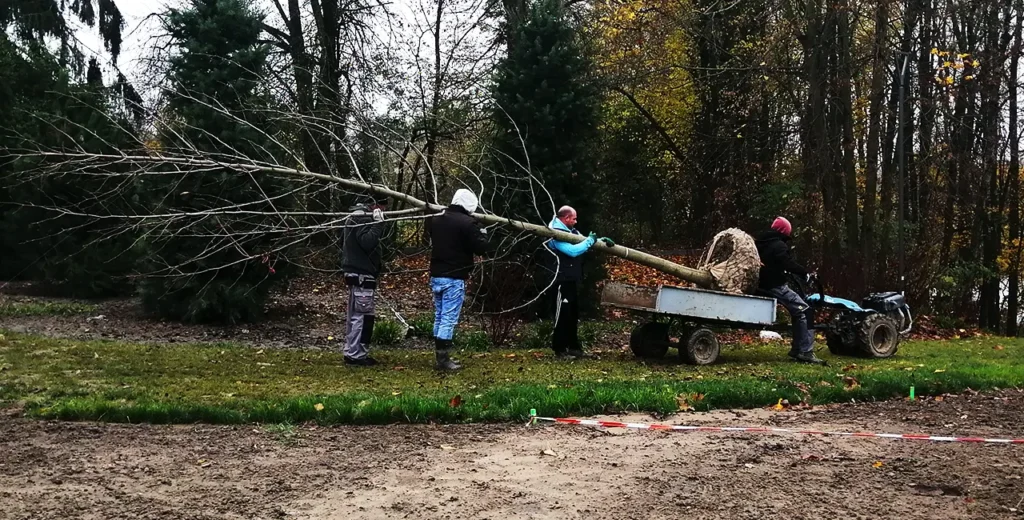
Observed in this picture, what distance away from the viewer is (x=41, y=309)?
13625 mm

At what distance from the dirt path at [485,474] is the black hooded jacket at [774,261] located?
11.7ft

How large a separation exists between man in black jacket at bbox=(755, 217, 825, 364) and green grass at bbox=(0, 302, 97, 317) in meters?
10.2

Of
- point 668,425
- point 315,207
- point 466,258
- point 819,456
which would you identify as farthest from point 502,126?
point 819,456

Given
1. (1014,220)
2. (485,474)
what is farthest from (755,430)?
(1014,220)

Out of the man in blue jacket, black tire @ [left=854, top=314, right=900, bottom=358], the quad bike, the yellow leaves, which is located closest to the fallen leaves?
the yellow leaves

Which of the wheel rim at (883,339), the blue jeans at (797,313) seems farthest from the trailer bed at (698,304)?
the wheel rim at (883,339)

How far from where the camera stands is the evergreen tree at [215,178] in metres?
12.2

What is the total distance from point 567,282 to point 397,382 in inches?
99.7

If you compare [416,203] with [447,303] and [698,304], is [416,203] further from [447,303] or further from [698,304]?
[698,304]

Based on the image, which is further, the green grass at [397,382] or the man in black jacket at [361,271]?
the man in black jacket at [361,271]

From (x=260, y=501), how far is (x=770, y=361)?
22.8ft

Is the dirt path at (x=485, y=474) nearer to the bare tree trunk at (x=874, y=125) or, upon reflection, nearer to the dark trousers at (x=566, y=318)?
the dark trousers at (x=566, y=318)

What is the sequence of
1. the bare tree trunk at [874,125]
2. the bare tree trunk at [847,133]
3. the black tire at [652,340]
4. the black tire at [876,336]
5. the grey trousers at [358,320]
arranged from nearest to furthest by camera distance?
the grey trousers at [358,320] < the black tire at [652,340] < the black tire at [876,336] < the bare tree trunk at [874,125] < the bare tree trunk at [847,133]

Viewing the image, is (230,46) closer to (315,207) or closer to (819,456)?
(315,207)
